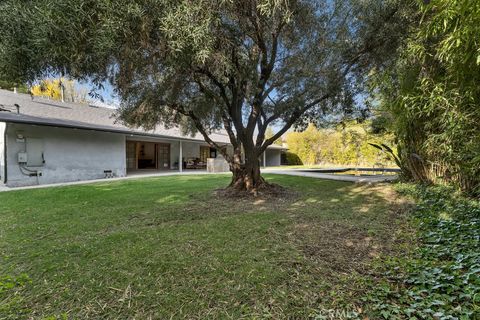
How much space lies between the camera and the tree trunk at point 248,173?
7.90 metres

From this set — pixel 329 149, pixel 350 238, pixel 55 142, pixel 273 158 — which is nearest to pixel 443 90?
pixel 350 238

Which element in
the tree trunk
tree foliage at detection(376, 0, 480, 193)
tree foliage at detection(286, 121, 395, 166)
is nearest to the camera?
tree foliage at detection(376, 0, 480, 193)

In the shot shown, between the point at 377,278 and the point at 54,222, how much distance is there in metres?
5.80

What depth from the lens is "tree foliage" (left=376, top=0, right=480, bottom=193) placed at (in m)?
2.88

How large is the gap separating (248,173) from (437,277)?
573 cm

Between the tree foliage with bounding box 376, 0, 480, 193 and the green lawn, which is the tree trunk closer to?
the green lawn

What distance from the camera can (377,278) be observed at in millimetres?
2697

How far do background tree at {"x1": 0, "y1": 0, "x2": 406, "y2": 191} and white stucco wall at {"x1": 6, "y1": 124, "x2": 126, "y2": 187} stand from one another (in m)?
5.83

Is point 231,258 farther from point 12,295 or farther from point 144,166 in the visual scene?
point 144,166

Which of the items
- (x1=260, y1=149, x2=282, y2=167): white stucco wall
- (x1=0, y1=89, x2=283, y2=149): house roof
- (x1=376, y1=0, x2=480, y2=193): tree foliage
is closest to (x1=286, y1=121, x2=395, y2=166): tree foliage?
(x1=260, y1=149, x2=282, y2=167): white stucco wall

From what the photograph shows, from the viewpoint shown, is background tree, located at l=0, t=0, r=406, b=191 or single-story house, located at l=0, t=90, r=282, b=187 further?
single-story house, located at l=0, t=90, r=282, b=187

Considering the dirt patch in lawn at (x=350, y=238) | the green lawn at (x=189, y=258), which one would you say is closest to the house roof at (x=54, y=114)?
the green lawn at (x=189, y=258)

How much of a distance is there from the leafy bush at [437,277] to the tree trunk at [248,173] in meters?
4.52

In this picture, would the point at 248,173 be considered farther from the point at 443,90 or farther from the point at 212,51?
the point at 443,90
